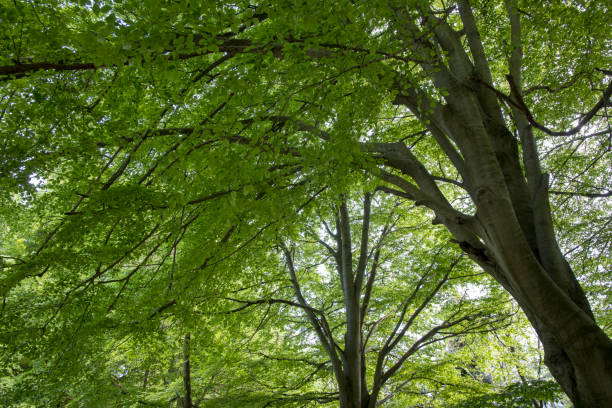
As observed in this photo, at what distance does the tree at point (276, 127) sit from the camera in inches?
111

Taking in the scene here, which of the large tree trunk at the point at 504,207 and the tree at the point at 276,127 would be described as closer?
the tree at the point at 276,127

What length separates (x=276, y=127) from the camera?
3.59 metres

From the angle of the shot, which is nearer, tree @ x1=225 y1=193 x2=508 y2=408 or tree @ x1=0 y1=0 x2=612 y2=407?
tree @ x1=0 y1=0 x2=612 y2=407

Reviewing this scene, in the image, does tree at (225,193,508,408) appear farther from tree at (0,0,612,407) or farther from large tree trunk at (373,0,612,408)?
large tree trunk at (373,0,612,408)

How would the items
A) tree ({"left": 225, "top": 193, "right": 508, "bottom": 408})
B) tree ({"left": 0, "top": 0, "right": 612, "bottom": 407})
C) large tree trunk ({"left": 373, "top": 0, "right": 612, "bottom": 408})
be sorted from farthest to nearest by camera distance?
tree ({"left": 225, "top": 193, "right": 508, "bottom": 408}), large tree trunk ({"left": 373, "top": 0, "right": 612, "bottom": 408}), tree ({"left": 0, "top": 0, "right": 612, "bottom": 407})

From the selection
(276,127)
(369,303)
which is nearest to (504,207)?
(276,127)

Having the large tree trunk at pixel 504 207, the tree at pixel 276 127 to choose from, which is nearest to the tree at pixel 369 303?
the tree at pixel 276 127

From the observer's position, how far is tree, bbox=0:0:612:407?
2811 mm

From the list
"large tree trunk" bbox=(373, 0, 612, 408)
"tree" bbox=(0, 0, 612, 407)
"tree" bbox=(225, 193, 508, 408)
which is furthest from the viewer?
"tree" bbox=(225, 193, 508, 408)

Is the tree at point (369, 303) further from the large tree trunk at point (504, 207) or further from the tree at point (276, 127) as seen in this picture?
the large tree trunk at point (504, 207)

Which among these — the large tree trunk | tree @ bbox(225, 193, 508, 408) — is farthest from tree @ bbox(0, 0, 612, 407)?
tree @ bbox(225, 193, 508, 408)

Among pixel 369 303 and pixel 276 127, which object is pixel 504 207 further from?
pixel 369 303

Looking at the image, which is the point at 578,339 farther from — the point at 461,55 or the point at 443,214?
the point at 461,55

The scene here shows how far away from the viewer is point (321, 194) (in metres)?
4.62
